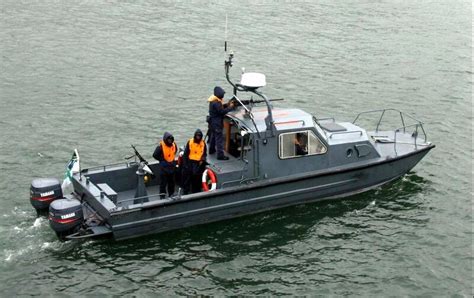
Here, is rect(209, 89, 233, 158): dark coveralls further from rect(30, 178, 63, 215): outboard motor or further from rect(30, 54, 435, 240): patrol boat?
rect(30, 178, 63, 215): outboard motor

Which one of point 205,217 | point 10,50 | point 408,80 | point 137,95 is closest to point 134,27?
point 10,50

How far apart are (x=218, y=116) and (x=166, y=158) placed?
1.68 metres

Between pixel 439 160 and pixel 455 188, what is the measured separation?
1.92 meters

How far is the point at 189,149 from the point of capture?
16.1 meters

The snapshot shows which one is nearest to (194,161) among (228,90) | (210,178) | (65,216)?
(210,178)

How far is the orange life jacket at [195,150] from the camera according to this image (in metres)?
16.0

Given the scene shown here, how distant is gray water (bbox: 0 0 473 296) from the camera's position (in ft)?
48.2

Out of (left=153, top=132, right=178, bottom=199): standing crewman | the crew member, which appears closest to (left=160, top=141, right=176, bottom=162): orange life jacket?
(left=153, top=132, right=178, bottom=199): standing crewman

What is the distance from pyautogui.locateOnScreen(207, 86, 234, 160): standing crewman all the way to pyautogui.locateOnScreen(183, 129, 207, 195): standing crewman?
0.59 m

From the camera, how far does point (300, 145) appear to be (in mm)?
16750

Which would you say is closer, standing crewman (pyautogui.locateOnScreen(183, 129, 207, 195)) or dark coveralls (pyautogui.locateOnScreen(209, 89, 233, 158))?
standing crewman (pyautogui.locateOnScreen(183, 129, 207, 195))

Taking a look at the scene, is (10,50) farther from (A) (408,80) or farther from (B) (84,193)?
(A) (408,80)

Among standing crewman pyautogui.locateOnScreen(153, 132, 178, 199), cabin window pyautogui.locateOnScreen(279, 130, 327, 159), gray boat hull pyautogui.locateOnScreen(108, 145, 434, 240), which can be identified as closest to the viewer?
gray boat hull pyautogui.locateOnScreen(108, 145, 434, 240)

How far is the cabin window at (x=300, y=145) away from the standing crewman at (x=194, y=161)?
1.95 meters
